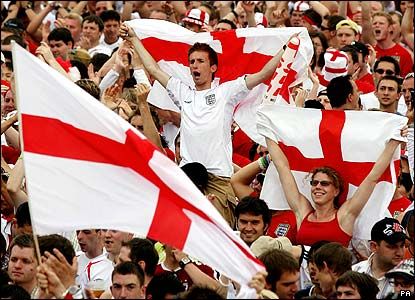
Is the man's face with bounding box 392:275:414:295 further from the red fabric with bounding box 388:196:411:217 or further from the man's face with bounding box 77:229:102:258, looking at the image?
the man's face with bounding box 77:229:102:258

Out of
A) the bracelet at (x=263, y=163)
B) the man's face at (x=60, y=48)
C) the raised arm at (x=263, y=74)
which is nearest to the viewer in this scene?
the bracelet at (x=263, y=163)

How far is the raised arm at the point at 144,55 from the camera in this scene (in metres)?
14.0

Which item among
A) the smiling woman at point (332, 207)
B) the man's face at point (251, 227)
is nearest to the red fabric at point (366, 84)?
the smiling woman at point (332, 207)

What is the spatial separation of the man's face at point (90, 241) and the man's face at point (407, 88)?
15.2 ft

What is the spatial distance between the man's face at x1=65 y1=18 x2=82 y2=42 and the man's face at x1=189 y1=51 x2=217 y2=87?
6719 millimetres

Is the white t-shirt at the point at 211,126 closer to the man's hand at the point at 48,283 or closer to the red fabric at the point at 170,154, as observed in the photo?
the red fabric at the point at 170,154

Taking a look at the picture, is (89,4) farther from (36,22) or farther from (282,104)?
(282,104)

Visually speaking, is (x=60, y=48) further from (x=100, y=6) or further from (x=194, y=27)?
(x=100, y=6)

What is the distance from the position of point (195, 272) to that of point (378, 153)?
6.76ft

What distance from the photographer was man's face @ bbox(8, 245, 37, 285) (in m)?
11.2

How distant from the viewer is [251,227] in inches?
465

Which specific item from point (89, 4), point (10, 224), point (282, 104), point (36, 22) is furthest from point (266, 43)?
point (89, 4)

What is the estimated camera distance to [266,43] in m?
14.2

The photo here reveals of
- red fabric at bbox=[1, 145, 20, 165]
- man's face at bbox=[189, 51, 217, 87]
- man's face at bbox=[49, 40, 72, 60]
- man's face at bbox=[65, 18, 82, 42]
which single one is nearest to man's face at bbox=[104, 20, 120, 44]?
man's face at bbox=[65, 18, 82, 42]
